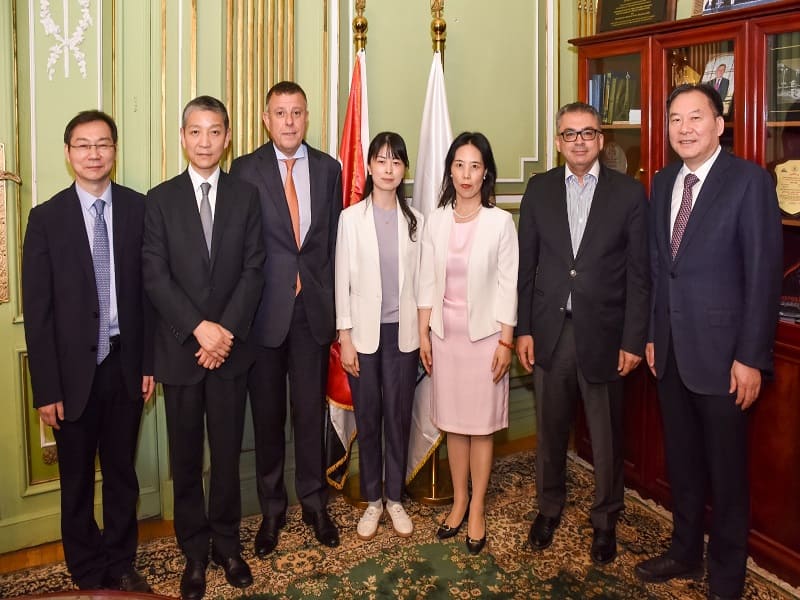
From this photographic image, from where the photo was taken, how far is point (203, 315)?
2363 mm

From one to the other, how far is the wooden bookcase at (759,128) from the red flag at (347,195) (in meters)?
1.28

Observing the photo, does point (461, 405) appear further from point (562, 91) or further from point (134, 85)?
point (562, 91)

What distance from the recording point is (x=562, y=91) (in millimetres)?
4078

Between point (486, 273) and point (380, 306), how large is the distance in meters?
0.44

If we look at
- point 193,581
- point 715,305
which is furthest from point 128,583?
point 715,305

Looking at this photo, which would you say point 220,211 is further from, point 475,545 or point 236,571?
point 475,545

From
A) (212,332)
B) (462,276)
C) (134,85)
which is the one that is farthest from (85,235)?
(462,276)

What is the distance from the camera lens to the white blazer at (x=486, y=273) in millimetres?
2633

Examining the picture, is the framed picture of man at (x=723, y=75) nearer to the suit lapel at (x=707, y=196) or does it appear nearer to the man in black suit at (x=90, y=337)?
the suit lapel at (x=707, y=196)

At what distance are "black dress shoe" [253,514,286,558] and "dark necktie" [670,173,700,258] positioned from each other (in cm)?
186

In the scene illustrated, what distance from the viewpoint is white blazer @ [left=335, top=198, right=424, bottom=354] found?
2.71 metres

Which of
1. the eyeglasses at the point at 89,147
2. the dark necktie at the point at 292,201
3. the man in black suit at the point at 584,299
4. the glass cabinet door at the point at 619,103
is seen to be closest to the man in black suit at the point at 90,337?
the eyeglasses at the point at 89,147

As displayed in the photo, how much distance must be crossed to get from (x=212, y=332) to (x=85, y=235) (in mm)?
517

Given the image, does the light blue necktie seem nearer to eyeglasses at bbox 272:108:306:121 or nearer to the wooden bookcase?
eyeglasses at bbox 272:108:306:121
